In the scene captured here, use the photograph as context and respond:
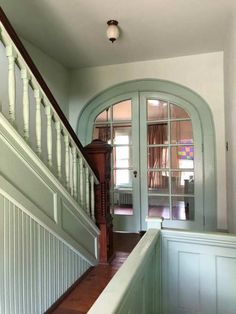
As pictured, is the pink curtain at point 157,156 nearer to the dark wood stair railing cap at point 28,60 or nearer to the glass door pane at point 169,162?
the glass door pane at point 169,162

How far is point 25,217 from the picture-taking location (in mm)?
1604

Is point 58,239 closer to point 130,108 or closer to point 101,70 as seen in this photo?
point 130,108

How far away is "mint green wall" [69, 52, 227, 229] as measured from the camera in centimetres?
335

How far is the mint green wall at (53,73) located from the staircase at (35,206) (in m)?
1.59

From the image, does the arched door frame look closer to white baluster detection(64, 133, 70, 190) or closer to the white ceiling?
the white ceiling

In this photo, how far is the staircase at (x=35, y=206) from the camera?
146 centimetres

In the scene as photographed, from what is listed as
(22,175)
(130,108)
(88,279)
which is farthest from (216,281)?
(130,108)

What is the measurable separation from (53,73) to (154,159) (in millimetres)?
1861

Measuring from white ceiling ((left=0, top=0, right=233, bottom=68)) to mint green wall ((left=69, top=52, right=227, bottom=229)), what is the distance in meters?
0.14

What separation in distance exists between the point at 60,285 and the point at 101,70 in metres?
2.94

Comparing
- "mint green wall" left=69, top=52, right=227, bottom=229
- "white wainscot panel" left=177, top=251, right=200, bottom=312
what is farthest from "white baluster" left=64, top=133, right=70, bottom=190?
"mint green wall" left=69, top=52, right=227, bottom=229

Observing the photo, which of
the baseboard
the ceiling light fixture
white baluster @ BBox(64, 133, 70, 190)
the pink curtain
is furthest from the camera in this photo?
the pink curtain

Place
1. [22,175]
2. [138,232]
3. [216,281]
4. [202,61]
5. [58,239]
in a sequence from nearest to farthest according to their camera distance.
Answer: [22,175], [216,281], [58,239], [202,61], [138,232]

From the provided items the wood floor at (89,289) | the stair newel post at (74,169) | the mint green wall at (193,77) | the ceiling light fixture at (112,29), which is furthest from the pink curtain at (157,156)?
the stair newel post at (74,169)
